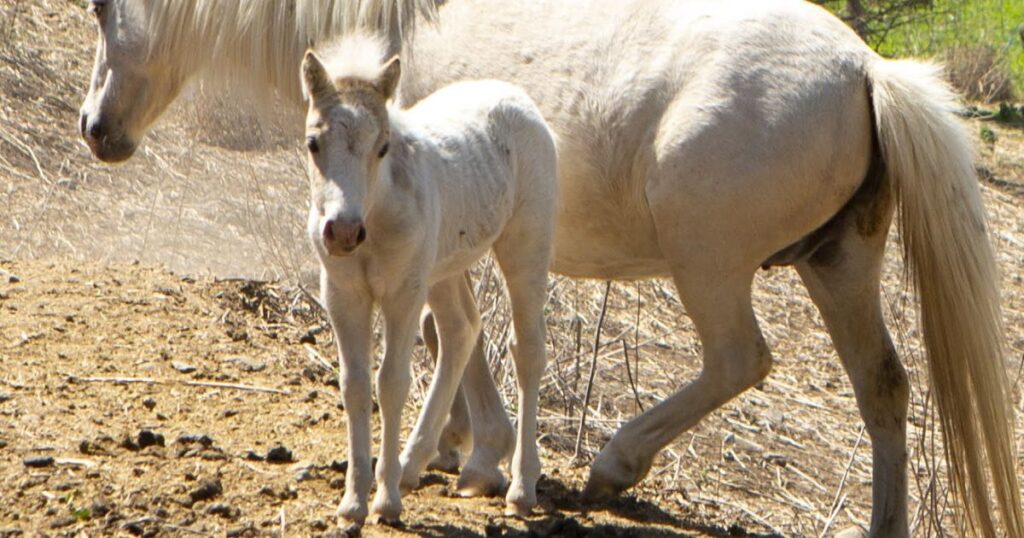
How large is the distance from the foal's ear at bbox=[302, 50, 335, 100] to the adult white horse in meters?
1.55

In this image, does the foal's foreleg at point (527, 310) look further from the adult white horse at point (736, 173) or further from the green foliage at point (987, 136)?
the green foliage at point (987, 136)

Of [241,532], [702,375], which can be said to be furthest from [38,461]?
[702,375]

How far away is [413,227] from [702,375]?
1499 mm

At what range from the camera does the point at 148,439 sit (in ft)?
14.4

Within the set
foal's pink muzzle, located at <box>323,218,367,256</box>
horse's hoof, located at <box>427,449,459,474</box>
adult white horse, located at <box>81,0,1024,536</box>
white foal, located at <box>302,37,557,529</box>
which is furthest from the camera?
horse's hoof, located at <box>427,449,459,474</box>

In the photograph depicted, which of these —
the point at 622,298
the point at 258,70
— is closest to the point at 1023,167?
the point at 622,298

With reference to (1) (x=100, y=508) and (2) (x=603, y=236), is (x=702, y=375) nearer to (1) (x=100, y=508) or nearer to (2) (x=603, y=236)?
(2) (x=603, y=236)

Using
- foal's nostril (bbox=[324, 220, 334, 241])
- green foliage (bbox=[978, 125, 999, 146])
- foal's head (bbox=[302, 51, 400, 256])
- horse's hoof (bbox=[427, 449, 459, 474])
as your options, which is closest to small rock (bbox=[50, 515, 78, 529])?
foal's head (bbox=[302, 51, 400, 256])

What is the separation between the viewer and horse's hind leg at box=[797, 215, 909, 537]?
4.83 m

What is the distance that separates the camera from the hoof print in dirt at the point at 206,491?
393 cm

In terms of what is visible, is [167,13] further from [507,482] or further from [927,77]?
[927,77]

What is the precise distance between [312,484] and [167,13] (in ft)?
5.99

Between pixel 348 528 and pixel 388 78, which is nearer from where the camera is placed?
pixel 388 78

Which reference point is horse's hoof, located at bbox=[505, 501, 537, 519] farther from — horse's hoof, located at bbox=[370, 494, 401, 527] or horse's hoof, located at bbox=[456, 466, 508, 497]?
horse's hoof, located at bbox=[370, 494, 401, 527]
